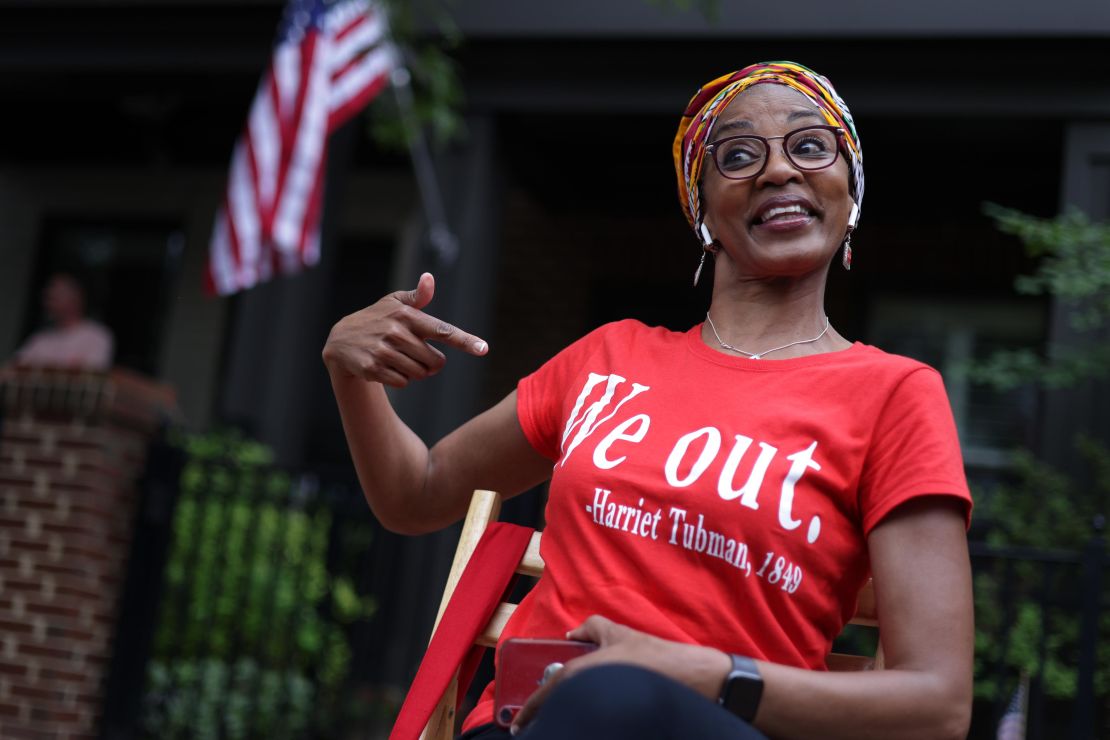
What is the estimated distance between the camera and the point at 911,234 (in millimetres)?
8914

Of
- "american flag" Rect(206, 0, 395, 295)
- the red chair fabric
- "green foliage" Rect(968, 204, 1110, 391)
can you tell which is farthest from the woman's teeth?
"american flag" Rect(206, 0, 395, 295)

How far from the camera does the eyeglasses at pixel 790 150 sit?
81.7 inches

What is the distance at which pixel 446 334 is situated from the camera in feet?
6.43

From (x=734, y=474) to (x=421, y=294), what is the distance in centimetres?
53

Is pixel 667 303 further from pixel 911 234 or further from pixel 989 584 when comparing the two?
pixel 989 584

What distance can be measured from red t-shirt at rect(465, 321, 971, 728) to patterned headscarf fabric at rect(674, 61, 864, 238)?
0.33 m

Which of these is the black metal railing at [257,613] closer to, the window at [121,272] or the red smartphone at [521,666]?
the red smartphone at [521,666]

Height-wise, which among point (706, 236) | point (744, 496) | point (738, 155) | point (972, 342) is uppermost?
point (972, 342)

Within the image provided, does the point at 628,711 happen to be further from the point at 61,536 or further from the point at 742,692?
the point at 61,536

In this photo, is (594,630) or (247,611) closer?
(594,630)

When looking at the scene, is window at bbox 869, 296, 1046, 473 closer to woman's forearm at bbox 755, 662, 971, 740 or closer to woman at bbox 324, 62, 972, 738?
woman at bbox 324, 62, 972, 738

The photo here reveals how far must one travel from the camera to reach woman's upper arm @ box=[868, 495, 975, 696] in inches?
66.8

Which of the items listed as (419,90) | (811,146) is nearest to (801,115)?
(811,146)

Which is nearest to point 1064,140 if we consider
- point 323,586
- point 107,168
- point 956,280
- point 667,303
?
point 956,280
